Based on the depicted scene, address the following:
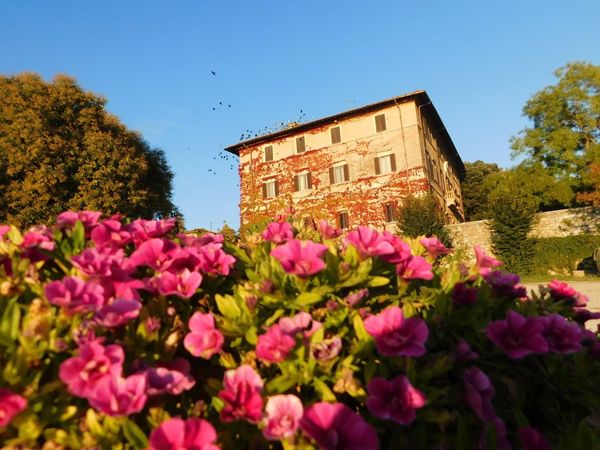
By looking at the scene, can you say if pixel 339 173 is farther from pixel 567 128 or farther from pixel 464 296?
pixel 464 296

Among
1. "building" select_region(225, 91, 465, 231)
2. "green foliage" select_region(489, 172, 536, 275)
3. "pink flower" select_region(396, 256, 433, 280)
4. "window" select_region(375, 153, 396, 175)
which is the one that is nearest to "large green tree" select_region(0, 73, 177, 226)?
"building" select_region(225, 91, 465, 231)

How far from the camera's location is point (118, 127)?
22062 mm

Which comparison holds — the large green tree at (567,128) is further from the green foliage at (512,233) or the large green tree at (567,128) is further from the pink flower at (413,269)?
the pink flower at (413,269)

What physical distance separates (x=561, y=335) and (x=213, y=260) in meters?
1.08

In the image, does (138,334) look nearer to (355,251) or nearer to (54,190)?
(355,251)

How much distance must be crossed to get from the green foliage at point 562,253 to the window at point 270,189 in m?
15.2

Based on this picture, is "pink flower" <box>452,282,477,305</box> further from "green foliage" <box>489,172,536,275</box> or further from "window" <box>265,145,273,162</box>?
"window" <box>265,145,273,162</box>

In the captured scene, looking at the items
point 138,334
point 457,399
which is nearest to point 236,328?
point 138,334

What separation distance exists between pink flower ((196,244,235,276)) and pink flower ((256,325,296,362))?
0.31 meters

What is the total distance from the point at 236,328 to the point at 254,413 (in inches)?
11.0

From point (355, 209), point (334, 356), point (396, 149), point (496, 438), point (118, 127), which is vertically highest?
point (118, 127)

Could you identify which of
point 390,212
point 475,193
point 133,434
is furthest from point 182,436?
point 475,193

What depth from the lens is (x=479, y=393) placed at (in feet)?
3.46

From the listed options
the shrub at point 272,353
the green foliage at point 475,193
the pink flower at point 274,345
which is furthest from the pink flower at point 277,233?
the green foliage at point 475,193
